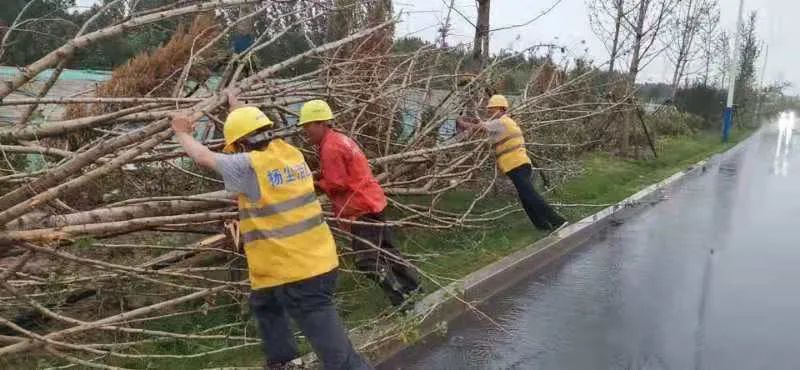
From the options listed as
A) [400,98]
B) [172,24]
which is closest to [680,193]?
[400,98]

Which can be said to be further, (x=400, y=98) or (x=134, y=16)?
(x=400, y=98)

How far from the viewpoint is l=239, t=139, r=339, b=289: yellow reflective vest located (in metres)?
3.57

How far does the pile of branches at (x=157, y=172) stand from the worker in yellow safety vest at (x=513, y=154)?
0.21 meters

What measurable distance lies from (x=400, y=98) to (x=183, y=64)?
7.98 feet

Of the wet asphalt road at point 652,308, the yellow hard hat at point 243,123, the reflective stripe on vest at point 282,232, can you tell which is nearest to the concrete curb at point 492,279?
the wet asphalt road at point 652,308

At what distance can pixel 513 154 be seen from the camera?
8.20 meters

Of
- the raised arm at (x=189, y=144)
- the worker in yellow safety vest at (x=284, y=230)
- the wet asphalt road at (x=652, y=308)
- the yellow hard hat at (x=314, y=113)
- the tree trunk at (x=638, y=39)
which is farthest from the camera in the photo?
the tree trunk at (x=638, y=39)

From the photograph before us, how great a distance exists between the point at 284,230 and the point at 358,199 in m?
1.41

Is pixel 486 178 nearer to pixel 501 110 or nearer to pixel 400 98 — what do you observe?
pixel 501 110

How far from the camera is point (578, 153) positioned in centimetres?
1518

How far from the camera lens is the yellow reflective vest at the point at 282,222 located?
3.57 m

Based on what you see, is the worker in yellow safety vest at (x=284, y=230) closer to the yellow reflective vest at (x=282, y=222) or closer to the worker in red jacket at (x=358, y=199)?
the yellow reflective vest at (x=282, y=222)

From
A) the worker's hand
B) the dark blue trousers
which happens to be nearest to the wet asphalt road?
the dark blue trousers

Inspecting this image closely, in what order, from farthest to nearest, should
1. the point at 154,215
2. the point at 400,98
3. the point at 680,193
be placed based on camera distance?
the point at 680,193
the point at 400,98
the point at 154,215
